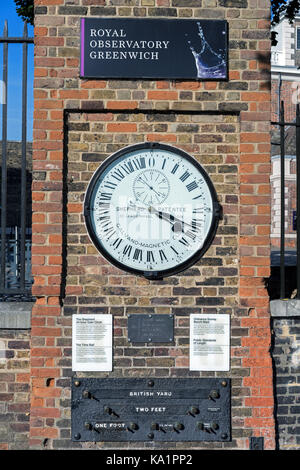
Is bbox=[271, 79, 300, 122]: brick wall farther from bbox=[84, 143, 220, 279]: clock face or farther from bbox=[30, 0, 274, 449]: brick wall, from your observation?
bbox=[84, 143, 220, 279]: clock face

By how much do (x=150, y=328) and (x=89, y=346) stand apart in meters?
0.48

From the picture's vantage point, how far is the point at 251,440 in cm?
403

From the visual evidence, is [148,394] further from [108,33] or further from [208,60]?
[108,33]

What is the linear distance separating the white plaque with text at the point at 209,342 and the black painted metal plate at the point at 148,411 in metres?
0.14

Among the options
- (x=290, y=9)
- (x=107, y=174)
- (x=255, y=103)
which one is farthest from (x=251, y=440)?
(x=290, y=9)

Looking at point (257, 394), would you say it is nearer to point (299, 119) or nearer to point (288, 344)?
point (288, 344)

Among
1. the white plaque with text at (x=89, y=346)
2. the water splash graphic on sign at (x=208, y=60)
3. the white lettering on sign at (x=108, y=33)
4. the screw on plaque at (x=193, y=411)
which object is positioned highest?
the white lettering on sign at (x=108, y=33)

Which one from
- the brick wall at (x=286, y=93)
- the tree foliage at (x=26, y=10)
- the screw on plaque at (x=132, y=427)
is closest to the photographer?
the screw on plaque at (x=132, y=427)

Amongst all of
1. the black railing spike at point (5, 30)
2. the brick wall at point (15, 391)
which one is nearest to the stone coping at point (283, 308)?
the brick wall at point (15, 391)

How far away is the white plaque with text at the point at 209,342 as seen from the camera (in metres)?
4.07

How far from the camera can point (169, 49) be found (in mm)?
4070

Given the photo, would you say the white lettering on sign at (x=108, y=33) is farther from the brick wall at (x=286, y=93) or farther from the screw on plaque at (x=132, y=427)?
the brick wall at (x=286, y=93)

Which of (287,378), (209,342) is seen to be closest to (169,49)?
(209,342)

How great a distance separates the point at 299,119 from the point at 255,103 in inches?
28.2
